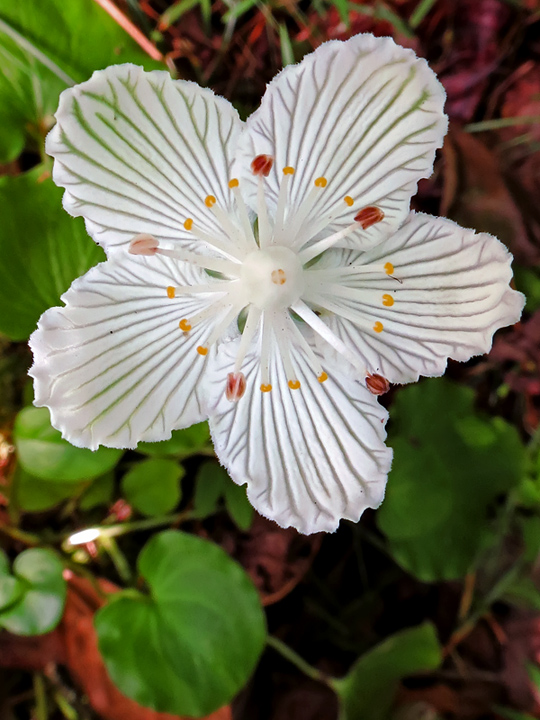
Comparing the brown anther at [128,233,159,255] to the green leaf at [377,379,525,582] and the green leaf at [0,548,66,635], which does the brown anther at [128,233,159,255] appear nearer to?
the green leaf at [0,548,66,635]

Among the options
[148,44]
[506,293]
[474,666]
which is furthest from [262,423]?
[474,666]

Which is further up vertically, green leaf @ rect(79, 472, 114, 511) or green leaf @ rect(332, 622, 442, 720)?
green leaf @ rect(79, 472, 114, 511)

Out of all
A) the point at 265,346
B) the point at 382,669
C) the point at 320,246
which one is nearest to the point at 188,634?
the point at 382,669

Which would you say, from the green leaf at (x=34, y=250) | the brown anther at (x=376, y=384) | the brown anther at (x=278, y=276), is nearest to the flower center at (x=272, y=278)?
the brown anther at (x=278, y=276)

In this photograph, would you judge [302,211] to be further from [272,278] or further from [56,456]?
[56,456]

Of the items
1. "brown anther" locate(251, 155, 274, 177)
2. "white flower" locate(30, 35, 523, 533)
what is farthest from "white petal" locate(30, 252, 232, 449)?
"brown anther" locate(251, 155, 274, 177)

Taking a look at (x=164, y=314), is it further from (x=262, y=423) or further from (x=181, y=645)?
(x=181, y=645)
